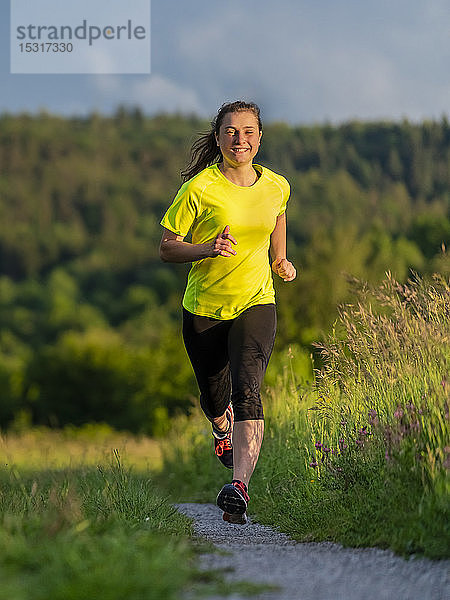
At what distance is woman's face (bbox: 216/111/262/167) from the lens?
5.64m

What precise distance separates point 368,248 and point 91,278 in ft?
108

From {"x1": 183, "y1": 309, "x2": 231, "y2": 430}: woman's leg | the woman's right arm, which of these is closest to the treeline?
{"x1": 183, "y1": 309, "x2": 231, "y2": 430}: woman's leg

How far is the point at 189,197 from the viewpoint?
18.0 feet

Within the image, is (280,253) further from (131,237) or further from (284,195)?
(131,237)

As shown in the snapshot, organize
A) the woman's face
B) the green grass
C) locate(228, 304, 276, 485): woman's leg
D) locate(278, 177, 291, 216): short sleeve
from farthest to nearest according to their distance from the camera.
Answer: locate(278, 177, 291, 216): short sleeve → the woman's face → locate(228, 304, 276, 485): woman's leg → the green grass

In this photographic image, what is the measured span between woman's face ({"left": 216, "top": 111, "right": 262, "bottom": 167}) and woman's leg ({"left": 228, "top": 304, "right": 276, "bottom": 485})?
0.96 metres

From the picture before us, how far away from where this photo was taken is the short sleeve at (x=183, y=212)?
5.48 m

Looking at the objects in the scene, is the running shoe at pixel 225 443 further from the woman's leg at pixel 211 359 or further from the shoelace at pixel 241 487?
the shoelace at pixel 241 487

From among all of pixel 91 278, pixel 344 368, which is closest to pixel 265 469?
pixel 344 368

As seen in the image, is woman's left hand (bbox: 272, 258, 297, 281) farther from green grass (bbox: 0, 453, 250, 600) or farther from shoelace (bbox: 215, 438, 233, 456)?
green grass (bbox: 0, 453, 250, 600)

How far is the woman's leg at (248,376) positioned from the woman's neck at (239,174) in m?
0.80

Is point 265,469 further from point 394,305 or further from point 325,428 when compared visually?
point 394,305

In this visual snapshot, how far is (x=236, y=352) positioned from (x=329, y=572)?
1.96 metres

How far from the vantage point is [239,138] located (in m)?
5.65
